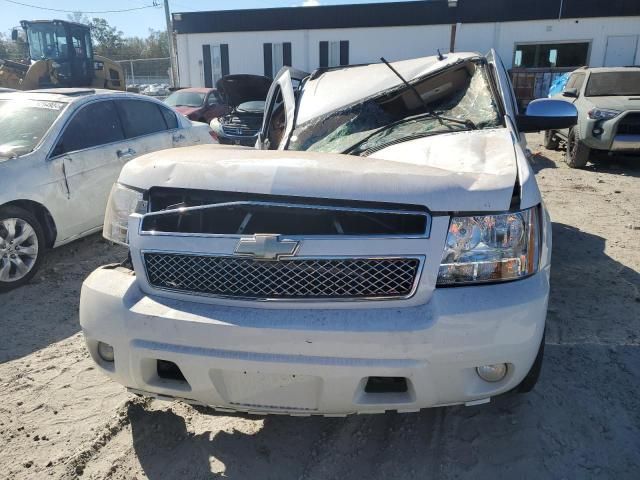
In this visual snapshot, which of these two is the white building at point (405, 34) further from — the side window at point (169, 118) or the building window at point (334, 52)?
the side window at point (169, 118)

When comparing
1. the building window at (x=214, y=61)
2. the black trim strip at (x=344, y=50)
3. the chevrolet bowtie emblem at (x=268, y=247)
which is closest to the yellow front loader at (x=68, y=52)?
the building window at (x=214, y=61)

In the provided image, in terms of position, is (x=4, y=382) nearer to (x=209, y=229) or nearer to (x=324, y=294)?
(x=209, y=229)

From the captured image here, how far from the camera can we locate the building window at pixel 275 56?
27547 mm

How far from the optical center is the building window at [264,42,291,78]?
27.5 meters

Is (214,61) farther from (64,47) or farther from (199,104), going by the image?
(199,104)

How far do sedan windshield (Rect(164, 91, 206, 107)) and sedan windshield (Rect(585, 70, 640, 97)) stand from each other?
9.38 m

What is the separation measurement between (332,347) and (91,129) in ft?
14.3

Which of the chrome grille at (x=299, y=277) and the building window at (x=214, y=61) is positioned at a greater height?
the building window at (x=214, y=61)

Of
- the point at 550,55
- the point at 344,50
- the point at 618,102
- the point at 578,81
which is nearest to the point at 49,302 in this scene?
the point at 618,102

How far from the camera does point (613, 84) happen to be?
954 centimetres

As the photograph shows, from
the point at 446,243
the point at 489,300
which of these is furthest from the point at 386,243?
the point at 489,300

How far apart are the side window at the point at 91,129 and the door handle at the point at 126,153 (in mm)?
152

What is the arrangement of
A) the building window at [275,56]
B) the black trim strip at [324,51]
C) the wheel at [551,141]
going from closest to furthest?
the wheel at [551,141], the black trim strip at [324,51], the building window at [275,56]

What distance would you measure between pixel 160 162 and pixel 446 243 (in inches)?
50.0
